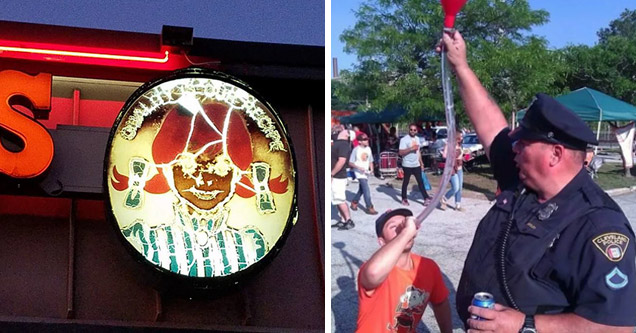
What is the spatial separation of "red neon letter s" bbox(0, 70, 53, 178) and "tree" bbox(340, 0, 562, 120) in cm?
328

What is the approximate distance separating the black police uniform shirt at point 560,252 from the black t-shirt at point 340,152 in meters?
0.49

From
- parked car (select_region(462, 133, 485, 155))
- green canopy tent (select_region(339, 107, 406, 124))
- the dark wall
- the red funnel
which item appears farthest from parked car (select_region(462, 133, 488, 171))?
the dark wall

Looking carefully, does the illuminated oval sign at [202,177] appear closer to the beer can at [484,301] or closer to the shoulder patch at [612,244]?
the beer can at [484,301]

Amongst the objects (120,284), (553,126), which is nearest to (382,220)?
(553,126)

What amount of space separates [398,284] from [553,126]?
2.25 feet

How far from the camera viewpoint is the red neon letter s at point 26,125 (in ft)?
15.8

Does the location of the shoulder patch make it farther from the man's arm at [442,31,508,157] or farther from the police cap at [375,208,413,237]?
the police cap at [375,208,413,237]

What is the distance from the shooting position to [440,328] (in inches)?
88.1

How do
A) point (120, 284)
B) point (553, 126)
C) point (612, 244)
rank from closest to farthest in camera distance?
1. point (612, 244)
2. point (553, 126)
3. point (120, 284)

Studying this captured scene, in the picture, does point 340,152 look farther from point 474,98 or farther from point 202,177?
point 202,177

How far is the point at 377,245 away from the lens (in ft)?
7.39

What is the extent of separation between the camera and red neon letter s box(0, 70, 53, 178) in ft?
15.8

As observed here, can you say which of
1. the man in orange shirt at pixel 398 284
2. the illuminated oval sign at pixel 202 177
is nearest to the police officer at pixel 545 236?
the man in orange shirt at pixel 398 284

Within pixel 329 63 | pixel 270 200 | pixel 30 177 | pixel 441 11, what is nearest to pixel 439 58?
pixel 441 11
